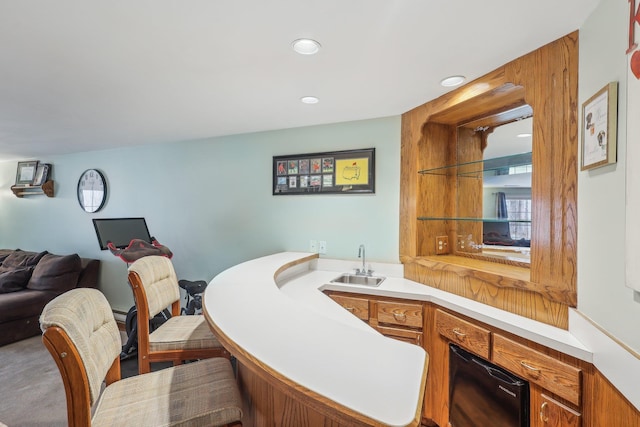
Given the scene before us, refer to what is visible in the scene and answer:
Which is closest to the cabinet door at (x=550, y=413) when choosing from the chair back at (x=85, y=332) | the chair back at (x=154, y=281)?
the chair back at (x=85, y=332)

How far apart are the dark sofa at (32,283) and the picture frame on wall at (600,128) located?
507cm

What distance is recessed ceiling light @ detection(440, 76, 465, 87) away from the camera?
6.06 feet

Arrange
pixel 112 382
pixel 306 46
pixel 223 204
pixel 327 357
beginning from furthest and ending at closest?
pixel 223 204 → pixel 306 46 → pixel 112 382 → pixel 327 357

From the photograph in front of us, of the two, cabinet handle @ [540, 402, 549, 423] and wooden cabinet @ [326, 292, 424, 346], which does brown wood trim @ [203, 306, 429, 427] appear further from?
wooden cabinet @ [326, 292, 424, 346]

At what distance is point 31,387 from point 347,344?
3138 millimetres

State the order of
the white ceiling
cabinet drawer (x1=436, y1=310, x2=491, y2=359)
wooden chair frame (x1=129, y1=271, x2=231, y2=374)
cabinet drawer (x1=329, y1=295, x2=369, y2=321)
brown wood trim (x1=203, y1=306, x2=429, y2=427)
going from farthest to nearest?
cabinet drawer (x1=329, y1=295, x2=369, y2=321)
cabinet drawer (x1=436, y1=310, x2=491, y2=359)
wooden chair frame (x1=129, y1=271, x2=231, y2=374)
the white ceiling
brown wood trim (x1=203, y1=306, x2=429, y2=427)

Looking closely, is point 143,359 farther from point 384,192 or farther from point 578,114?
point 578,114

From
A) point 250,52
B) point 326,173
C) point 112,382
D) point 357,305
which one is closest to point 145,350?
point 112,382

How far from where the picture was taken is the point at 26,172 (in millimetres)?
4742

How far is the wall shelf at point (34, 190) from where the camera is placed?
4482 mm

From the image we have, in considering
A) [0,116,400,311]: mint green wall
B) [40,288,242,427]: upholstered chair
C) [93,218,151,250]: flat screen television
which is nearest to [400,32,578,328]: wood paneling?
[0,116,400,311]: mint green wall

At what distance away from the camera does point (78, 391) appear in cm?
91

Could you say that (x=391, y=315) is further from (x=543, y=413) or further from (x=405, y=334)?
(x=543, y=413)

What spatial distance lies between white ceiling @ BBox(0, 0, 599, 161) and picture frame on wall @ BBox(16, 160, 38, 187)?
2602mm
